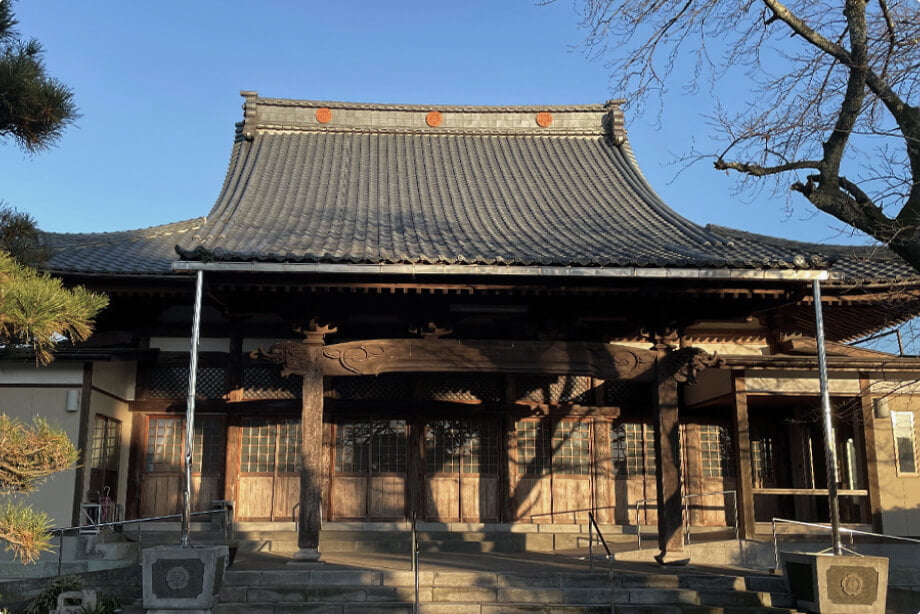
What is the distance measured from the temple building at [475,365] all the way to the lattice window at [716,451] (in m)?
0.04

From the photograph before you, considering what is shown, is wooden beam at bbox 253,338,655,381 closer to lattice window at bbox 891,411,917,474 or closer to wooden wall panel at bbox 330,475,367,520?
wooden wall panel at bbox 330,475,367,520

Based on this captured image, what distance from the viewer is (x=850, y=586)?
8.14 metres

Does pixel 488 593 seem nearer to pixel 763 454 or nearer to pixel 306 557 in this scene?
pixel 306 557

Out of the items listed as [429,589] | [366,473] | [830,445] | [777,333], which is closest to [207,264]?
[429,589]

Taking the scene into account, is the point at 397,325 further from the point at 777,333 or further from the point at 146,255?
the point at 777,333

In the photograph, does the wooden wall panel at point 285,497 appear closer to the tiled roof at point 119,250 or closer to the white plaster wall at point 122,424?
the white plaster wall at point 122,424

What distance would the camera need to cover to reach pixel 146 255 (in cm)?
1102

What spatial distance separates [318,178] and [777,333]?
320 inches

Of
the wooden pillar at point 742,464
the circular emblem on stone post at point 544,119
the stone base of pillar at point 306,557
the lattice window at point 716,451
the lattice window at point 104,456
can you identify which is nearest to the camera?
the stone base of pillar at point 306,557

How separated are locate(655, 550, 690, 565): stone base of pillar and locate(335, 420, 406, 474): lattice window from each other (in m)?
4.28

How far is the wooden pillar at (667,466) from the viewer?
9742 millimetres

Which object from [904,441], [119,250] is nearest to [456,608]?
[119,250]

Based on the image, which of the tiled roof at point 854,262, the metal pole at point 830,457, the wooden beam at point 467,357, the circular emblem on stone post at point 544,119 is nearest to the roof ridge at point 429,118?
the circular emblem on stone post at point 544,119

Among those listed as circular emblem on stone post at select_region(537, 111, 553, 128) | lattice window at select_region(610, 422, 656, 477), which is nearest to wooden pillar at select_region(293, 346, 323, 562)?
lattice window at select_region(610, 422, 656, 477)
